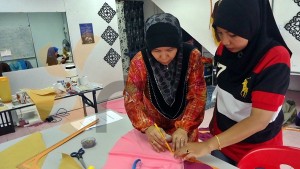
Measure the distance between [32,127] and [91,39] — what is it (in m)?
1.68

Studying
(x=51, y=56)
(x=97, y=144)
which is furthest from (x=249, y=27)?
(x=51, y=56)

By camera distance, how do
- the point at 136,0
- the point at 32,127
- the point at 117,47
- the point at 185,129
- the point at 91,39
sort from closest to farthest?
the point at 185,129 → the point at 32,127 → the point at 91,39 → the point at 117,47 → the point at 136,0

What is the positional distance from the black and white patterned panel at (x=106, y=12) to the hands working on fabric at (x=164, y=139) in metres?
3.33

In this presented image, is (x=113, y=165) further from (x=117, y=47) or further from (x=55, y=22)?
(x=117, y=47)

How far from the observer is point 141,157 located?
0.96m

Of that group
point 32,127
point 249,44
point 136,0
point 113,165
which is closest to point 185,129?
point 113,165

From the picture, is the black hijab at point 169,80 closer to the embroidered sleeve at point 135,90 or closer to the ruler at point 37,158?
the embroidered sleeve at point 135,90

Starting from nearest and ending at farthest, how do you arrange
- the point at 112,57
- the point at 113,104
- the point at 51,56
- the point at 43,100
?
1. the point at 43,100
2. the point at 51,56
3. the point at 113,104
4. the point at 112,57

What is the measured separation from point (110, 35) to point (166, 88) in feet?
10.5

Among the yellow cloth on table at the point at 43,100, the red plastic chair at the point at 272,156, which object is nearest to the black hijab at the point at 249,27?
the red plastic chair at the point at 272,156

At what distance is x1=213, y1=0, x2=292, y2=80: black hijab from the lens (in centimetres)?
80

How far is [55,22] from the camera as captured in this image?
347 cm

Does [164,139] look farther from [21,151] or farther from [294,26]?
[294,26]

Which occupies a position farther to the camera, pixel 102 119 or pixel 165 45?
pixel 102 119
